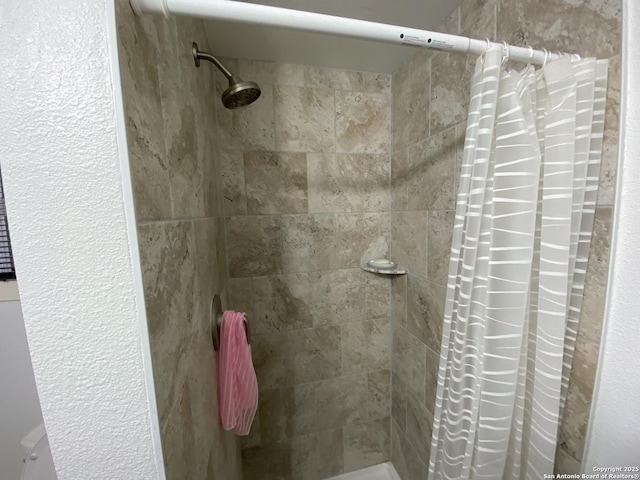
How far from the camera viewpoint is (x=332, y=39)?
97cm

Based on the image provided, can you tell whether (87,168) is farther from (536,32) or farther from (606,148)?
(536,32)

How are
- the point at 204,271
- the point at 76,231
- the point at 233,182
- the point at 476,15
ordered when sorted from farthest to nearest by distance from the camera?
the point at 233,182, the point at 476,15, the point at 204,271, the point at 76,231

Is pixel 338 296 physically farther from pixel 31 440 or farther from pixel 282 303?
pixel 31 440

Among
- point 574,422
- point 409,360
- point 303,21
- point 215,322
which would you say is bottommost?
point 409,360

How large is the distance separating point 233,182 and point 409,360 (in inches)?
50.5

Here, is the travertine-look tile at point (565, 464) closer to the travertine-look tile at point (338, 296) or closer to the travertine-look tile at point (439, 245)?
the travertine-look tile at point (439, 245)

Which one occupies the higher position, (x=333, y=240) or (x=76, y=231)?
(x=76, y=231)

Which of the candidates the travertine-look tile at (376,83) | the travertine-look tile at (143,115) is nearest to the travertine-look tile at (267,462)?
the travertine-look tile at (143,115)

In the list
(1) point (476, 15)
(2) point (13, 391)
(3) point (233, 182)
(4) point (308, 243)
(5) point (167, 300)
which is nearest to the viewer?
(5) point (167, 300)

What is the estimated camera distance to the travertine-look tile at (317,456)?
1.30 metres

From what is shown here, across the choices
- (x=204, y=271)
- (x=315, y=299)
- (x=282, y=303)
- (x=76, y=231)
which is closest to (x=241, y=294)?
(x=282, y=303)

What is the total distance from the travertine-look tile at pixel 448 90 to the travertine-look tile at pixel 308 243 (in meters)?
0.65

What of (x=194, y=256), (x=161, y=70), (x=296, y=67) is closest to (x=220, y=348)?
(x=194, y=256)

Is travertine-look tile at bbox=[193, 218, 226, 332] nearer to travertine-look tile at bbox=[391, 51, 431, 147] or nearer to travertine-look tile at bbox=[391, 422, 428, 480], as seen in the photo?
travertine-look tile at bbox=[391, 51, 431, 147]
